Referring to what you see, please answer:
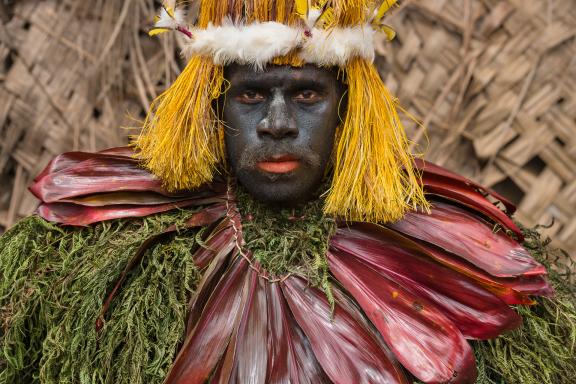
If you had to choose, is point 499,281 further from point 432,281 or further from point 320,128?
point 320,128

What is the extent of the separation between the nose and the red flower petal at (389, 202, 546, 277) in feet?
0.89

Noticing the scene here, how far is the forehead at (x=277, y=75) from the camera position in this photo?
4.16ft

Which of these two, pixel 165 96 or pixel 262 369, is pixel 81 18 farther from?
pixel 262 369

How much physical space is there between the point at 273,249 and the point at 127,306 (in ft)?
0.95

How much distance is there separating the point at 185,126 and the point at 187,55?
14 centimetres

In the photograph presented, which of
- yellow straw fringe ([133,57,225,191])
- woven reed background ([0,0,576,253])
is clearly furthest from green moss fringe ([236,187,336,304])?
woven reed background ([0,0,576,253])

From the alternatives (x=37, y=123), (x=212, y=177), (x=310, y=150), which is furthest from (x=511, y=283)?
(x=37, y=123)

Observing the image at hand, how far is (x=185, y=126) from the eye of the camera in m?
1.35

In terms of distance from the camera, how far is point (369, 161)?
52.2 inches

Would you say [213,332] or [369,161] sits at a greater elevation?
[369,161]

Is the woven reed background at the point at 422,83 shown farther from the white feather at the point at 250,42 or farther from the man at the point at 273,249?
the white feather at the point at 250,42

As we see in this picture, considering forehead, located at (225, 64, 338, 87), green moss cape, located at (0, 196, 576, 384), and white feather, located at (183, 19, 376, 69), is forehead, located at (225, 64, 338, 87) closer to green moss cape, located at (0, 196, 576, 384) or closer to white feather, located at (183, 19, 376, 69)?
white feather, located at (183, 19, 376, 69)

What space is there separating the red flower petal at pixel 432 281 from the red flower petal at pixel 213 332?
20 centimetres

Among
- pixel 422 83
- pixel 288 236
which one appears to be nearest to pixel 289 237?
pixel 288 236
